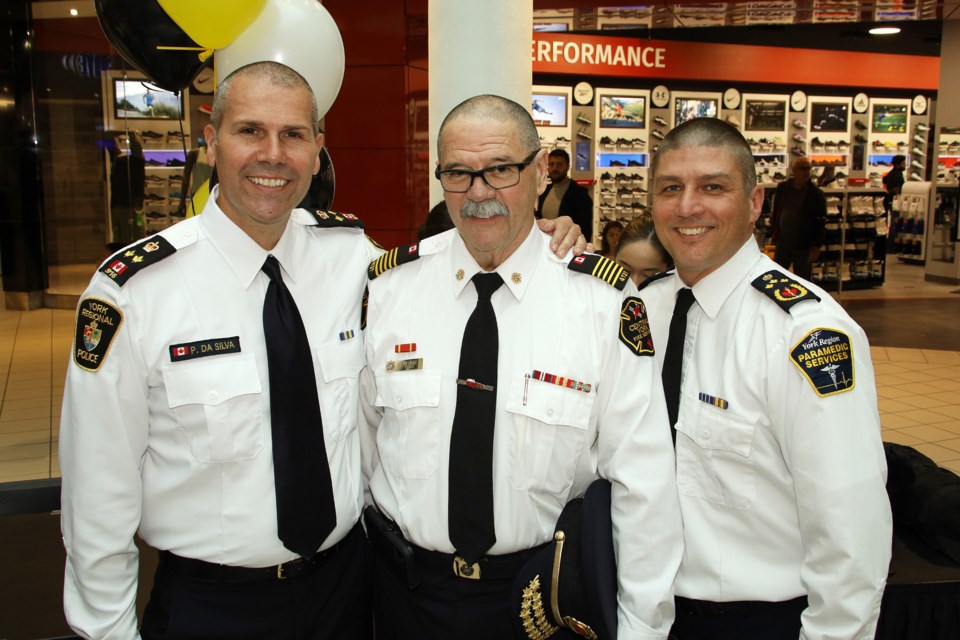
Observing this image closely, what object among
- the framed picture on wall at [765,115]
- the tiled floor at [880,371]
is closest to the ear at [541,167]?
the tiled floor at [880,371]

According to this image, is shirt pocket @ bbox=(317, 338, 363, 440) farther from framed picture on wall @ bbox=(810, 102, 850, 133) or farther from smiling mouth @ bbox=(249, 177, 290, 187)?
framed picture on wall @ bbox=(810, 102, 850, 133)

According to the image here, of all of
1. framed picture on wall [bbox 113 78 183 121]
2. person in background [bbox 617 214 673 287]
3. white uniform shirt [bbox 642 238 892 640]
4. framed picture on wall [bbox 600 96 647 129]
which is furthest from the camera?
framed picture on wall [bbox 600 96 647 129]

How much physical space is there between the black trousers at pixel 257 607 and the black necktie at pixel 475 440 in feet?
1.08

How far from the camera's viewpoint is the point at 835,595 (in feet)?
5.03

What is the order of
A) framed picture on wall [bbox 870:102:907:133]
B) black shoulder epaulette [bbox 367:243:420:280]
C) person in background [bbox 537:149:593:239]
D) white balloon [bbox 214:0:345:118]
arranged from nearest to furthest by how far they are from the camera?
black shoulder epaulette [bbox 367:243:420:280] → white balloon [bbox 214:0:345:118] → person in background [bbox 537:149:593:239] → framed picture on wall [bbox 870:102:907:133]

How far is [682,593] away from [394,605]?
0.65m

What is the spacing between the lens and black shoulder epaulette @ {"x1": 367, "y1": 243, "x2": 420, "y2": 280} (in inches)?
76.2

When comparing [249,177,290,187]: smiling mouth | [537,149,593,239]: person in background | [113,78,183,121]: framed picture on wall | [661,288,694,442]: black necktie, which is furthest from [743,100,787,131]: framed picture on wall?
[249,177,290,187]: smiling mouth

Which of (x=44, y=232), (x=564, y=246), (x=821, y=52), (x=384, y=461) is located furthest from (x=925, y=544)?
(x=821, y=52)

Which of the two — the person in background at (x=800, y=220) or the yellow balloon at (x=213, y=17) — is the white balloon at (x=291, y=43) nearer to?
the yellow balloon at (x=213, y=17)

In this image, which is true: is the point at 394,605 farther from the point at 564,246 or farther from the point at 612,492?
the point at 564,246

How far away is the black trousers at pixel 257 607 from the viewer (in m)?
1.68

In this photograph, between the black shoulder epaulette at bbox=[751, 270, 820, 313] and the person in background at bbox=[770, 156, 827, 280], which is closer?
the black shoulder epaulette at bbox=[751, 270, 820, 313]

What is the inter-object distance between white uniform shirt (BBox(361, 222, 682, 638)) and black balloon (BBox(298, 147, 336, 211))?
145 centimetres
